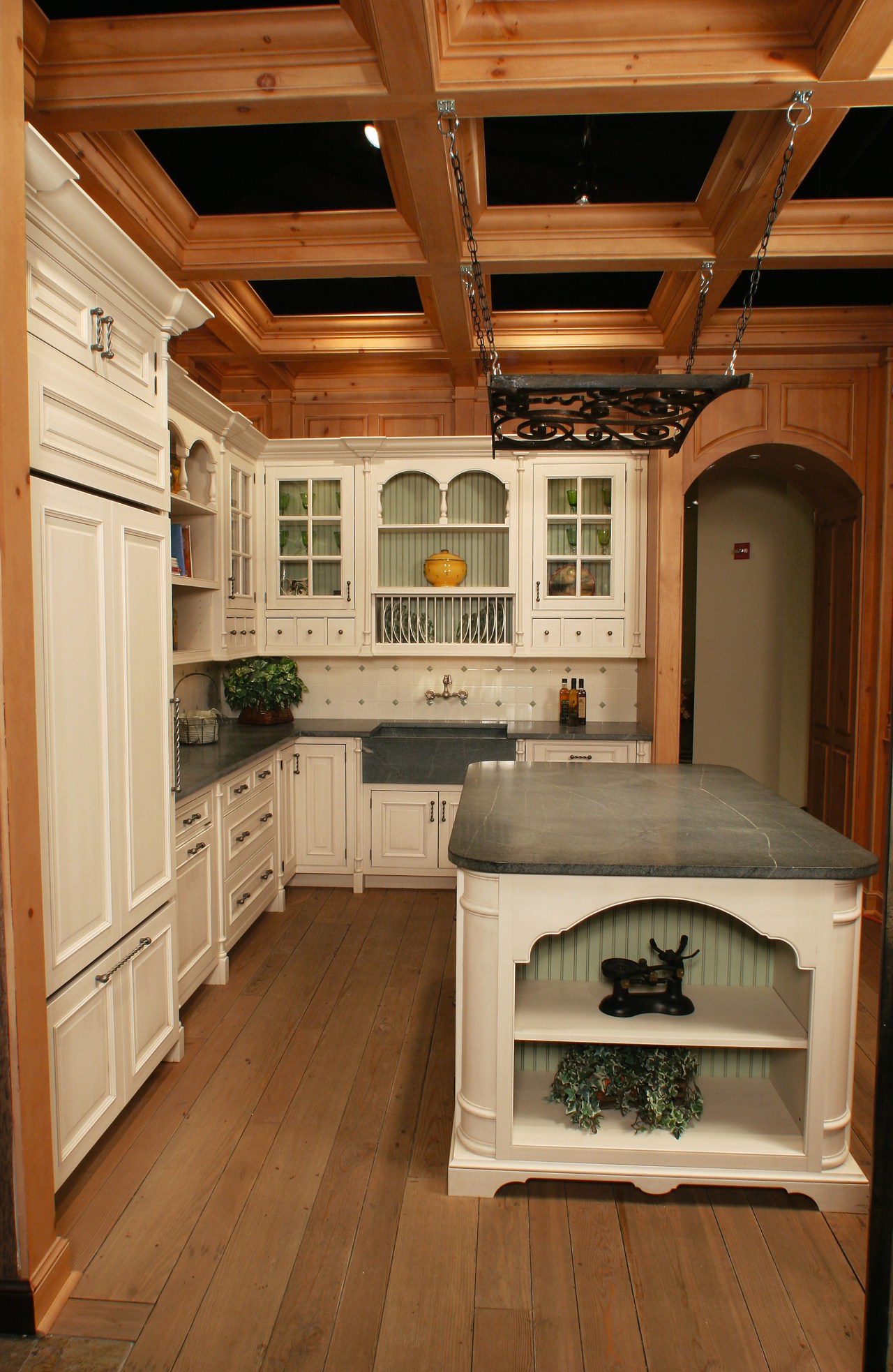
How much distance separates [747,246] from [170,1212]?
3.61m

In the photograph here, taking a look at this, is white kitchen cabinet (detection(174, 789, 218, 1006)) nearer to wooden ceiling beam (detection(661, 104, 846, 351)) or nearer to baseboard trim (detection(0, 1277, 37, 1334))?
baseboard trim (detection(0, 1277, 37, 1334))

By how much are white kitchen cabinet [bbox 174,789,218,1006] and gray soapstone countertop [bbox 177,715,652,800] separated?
0.14m

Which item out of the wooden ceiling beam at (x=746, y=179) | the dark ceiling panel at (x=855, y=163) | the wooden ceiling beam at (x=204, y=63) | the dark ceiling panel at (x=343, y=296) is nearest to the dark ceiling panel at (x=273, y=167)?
the wooden ceiling beam at (x=204, y=63)

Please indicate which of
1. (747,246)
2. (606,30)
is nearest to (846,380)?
(747,246)

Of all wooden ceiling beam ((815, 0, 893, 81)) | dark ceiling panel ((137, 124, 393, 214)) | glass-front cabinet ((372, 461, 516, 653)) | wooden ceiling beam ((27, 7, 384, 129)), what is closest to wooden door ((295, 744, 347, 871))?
glass-front cabinet ((372, 461, 516, 653))

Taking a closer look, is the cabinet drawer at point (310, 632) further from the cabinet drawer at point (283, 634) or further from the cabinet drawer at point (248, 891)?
the cabinet drawer at point (248, 891)

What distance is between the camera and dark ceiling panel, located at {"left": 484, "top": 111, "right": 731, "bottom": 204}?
261cm

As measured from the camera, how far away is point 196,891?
10.3 ft

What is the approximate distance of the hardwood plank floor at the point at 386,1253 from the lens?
168 centimetres

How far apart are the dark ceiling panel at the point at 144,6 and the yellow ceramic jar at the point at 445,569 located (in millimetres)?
2814

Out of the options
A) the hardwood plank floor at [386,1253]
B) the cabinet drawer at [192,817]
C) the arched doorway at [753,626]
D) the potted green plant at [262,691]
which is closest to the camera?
the hardwood plank floor at [386,1253]

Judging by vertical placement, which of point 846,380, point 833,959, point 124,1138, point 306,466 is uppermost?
point 846,380

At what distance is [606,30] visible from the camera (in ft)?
7.08

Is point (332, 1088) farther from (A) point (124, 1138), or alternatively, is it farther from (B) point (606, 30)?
(B) point (606, 30)
